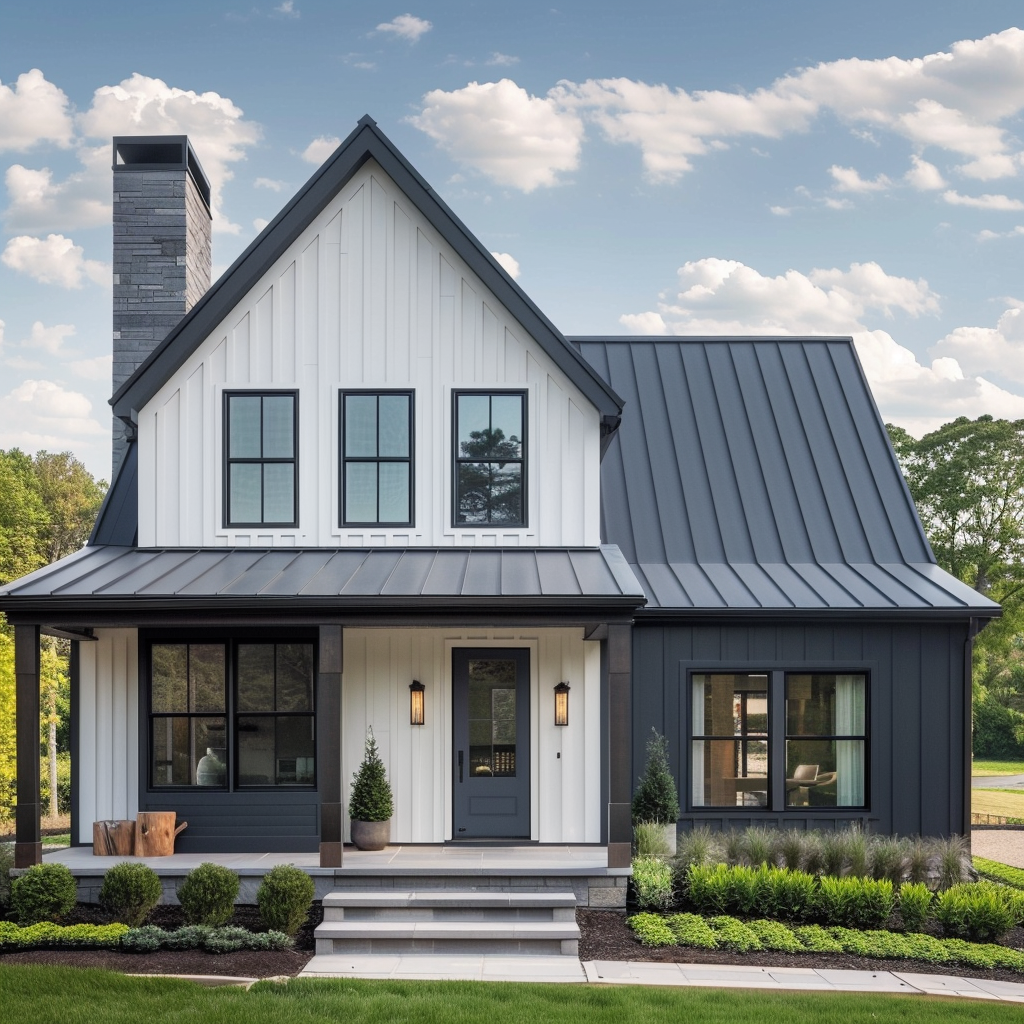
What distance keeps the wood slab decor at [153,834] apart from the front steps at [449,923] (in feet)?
8.53

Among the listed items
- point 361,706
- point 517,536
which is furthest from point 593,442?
point 361,706

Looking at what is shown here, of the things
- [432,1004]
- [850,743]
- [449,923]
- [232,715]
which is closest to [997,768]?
[850,743]

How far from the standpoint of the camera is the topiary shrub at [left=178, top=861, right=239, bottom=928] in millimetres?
9852

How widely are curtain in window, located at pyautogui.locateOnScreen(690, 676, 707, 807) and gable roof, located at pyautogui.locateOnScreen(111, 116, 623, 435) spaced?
3767 mm

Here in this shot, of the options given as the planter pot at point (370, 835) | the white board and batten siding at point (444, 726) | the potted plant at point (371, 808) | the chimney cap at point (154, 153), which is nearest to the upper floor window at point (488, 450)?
the white board and batten siding at point (444, 726)

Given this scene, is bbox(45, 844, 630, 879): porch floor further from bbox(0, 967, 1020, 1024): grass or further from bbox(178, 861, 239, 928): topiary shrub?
bbox(0, 967, 1020, 1024): grass

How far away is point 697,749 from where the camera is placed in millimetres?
12977

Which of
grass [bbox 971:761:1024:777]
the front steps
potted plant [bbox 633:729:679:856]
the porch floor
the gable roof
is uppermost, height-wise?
the gable roof

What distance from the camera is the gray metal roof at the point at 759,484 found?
13.4 meters

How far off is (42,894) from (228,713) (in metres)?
2.93

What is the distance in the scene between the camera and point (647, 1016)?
7.54 metres

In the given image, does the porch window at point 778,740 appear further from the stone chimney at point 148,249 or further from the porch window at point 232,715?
the stone chimney at point 148,249

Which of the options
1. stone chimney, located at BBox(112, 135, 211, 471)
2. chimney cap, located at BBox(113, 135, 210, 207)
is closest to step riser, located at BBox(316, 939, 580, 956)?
stone chimney, located at BBox(112, 135, 211, 471)

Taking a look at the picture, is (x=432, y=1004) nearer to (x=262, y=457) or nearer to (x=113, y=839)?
(x=113, y=839)
